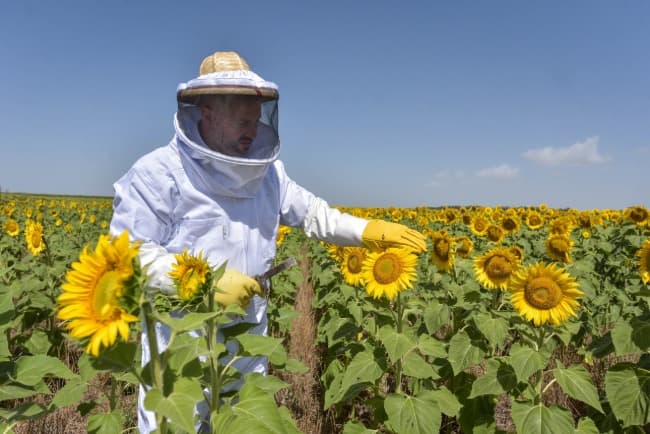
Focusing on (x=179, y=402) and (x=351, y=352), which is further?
(x=351, y=352)

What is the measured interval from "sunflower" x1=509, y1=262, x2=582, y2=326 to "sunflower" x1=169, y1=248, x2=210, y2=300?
2.03 metres

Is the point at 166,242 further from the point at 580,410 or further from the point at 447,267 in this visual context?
the point at 580,410

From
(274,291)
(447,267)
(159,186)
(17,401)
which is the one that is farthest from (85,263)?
(274,291)

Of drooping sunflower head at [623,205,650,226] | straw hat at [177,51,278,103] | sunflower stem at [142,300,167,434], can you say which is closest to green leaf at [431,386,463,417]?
sunflower stem at [142,300,167,434]

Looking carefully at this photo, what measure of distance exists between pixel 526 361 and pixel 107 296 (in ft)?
7.84

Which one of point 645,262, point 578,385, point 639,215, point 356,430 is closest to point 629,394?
point 578,385

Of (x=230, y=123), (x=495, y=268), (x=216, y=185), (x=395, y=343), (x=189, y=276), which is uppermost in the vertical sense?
(x=230, y=123)

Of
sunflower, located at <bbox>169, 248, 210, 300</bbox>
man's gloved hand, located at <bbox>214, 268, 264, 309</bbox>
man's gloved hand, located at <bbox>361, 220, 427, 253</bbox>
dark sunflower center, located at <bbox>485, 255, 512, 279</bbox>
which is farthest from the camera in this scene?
dark sunflower center, located at <bbox>485, 255, 512, 279</bbox>

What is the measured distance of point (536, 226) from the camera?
1047 centimetres

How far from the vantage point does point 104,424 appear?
1977 millimetres

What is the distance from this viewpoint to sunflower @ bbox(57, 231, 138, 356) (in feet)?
3.56

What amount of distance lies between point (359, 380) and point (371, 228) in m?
1.05

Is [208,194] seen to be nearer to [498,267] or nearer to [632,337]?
[498,267]

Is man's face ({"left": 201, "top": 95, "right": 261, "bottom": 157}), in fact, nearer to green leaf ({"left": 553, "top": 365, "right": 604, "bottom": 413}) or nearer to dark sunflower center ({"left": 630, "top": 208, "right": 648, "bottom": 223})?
green leaf ({"left": 553, "top": 365, "right": 604, "bottom": 413})
